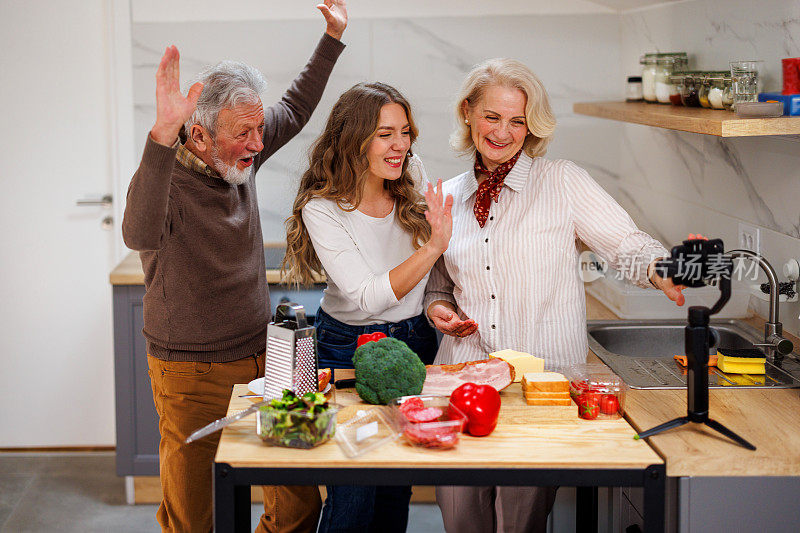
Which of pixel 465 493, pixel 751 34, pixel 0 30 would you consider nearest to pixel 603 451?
pixel 465 493

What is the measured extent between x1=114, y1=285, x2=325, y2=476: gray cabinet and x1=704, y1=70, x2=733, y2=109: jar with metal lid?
5.04 ft

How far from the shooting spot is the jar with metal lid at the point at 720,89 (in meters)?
2.39

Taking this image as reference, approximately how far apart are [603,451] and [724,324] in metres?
1.13

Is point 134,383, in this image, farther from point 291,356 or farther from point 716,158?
point 716,158

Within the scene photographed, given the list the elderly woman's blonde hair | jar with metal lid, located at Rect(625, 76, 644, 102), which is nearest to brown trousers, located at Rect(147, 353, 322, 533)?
the elderly woman's blonde hair

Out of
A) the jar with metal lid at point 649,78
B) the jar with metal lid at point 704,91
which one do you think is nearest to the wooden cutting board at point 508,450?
the jar with metal lid at point 704,91

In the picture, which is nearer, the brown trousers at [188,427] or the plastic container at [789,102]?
the plastic container at [789,102]

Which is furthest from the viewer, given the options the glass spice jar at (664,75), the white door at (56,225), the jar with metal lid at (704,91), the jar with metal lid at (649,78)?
the white door at (56,225)

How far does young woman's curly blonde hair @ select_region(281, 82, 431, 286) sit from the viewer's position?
2342mm

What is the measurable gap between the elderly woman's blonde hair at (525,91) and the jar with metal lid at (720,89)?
0.53 meters

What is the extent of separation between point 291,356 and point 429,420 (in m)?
0.31

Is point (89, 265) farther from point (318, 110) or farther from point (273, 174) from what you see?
point (318, 110)

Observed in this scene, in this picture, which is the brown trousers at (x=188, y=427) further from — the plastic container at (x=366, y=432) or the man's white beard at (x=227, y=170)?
the plastic container at (x=366, y=432)

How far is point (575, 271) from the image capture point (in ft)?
7.39
